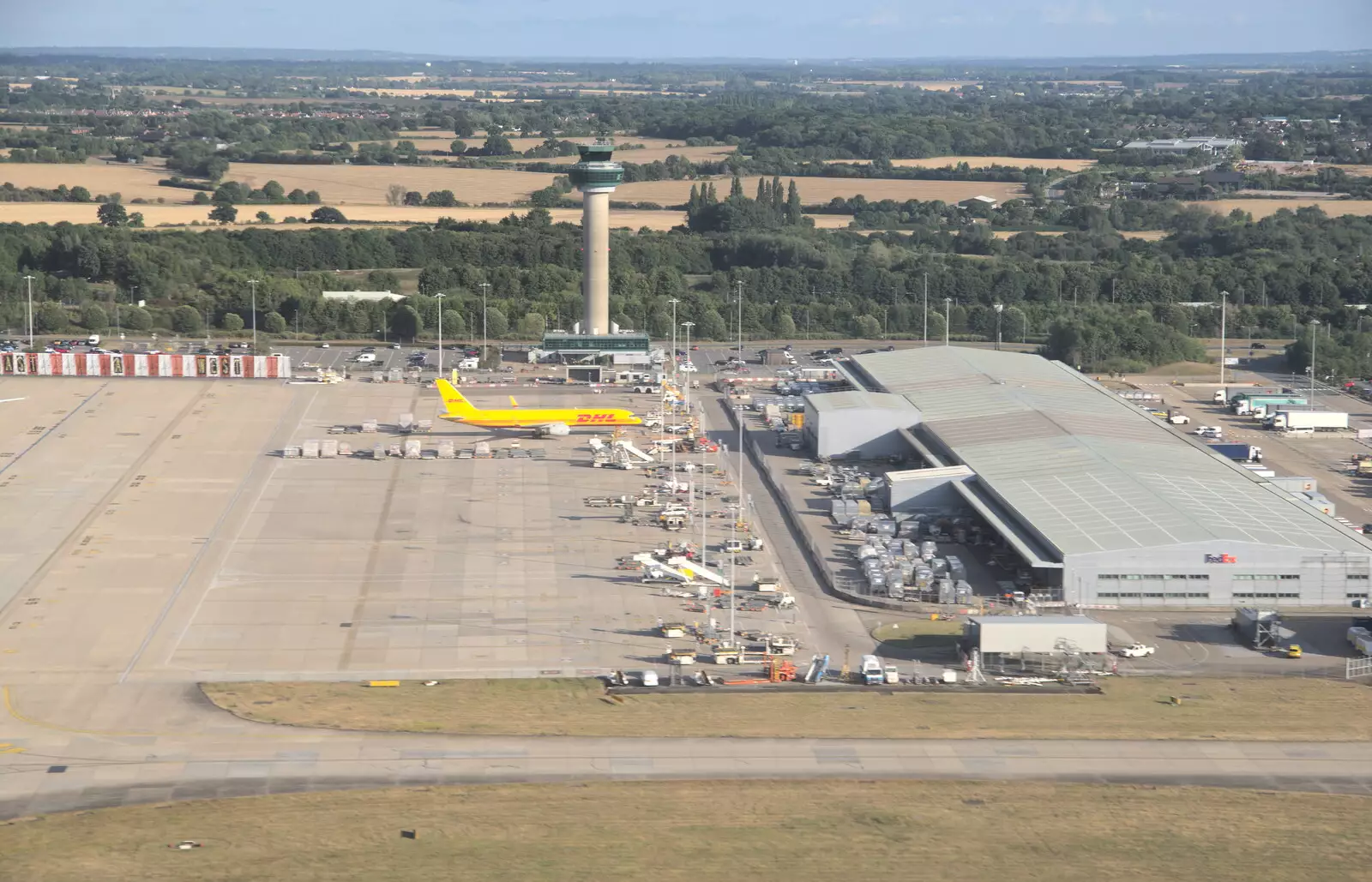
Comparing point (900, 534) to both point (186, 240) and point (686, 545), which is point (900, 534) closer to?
point (686, 545)

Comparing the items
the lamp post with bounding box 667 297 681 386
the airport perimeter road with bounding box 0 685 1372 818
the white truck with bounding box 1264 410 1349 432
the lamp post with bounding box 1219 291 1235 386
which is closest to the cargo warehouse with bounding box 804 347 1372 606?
the white truck with bounding box 1264 410 1349 432

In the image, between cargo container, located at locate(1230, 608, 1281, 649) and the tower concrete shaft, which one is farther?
the tower concrete shaft

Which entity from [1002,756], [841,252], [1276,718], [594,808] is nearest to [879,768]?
[1002,756]

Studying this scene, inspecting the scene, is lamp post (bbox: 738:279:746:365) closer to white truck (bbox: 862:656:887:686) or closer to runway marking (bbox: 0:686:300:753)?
white truck (bbox: 862:656:887:686)

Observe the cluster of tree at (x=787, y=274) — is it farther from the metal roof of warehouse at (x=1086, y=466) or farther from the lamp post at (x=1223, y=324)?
the metal roof of warehouse at (x=1086, y=466)

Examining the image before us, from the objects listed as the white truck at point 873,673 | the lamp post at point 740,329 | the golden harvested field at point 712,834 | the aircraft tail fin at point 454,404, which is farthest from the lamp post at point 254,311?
the golden harvested field at point 712,834

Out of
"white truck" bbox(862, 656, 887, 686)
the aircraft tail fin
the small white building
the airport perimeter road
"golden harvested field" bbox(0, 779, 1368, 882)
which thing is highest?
the small white building
